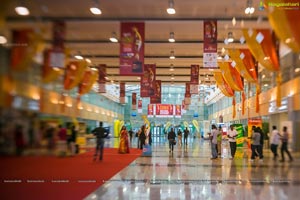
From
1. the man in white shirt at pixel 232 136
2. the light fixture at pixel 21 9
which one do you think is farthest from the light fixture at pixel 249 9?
the man in white shirt at pixel 232 136

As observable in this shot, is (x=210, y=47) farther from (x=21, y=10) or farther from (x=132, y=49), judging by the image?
(x=21, y=10)

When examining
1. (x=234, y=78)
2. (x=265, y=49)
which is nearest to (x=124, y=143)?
(x=234, y=78)

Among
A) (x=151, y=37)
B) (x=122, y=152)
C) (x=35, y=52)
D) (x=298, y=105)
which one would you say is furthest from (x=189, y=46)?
(x=35, y=52)

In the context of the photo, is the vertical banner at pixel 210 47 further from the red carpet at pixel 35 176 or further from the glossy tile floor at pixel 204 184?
the red carpet at pixel 35 176

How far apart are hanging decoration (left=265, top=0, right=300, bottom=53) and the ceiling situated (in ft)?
0.84

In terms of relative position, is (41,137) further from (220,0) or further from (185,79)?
(185,79)

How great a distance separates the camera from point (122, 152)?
1962 centimetres

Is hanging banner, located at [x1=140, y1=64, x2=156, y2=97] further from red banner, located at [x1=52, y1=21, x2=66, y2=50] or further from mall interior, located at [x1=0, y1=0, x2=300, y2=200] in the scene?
red banner, located at [x1=52, y1=21, x2=66, y2=50]

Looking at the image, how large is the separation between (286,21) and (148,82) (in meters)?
20.5

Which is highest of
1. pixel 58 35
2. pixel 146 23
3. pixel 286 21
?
pixel 146 23

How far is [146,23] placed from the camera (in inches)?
671

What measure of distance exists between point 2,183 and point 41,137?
1.98ft

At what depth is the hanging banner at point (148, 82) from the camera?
25812 mm

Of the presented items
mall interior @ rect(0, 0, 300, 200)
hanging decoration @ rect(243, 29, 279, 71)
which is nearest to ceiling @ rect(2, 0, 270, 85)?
mall interior @ rect(0, 0, 300, 200)
